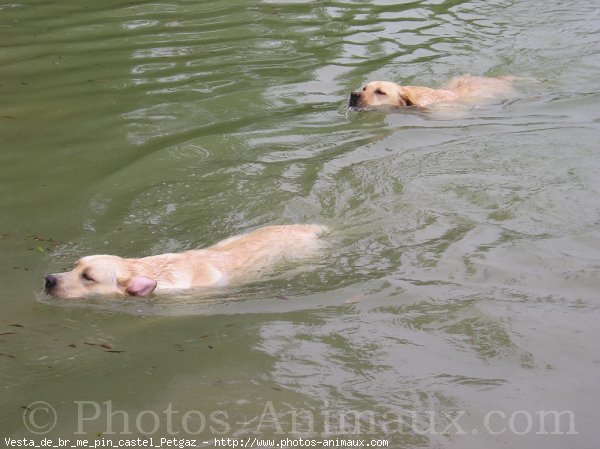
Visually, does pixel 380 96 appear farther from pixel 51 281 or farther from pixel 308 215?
pixel 51 281

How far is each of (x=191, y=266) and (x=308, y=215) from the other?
171 centimetres

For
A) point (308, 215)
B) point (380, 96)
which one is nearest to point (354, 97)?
point (380, 96)

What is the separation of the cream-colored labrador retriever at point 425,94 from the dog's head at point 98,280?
514 cm

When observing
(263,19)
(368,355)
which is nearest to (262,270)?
(368,355)

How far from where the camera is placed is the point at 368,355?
601cm

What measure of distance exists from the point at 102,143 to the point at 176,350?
4616mm

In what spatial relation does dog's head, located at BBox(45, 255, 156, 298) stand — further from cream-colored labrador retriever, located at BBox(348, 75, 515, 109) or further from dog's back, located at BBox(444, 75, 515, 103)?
dog's back, located at BBox(444, 75, 515, 103)

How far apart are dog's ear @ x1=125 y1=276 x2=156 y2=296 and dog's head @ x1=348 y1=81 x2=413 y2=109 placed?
5183 mm

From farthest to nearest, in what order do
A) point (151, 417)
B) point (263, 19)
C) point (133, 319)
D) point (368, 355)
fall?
point (263, 19) → point (133, 319) → point (368, 355) → point (151, 417)

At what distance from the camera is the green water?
5.43 metres

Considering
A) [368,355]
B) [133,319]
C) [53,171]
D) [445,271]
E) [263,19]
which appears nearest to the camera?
[368,355]

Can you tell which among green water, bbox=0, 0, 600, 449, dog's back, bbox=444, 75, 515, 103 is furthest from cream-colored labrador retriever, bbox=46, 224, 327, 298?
dog's back, bbox=444, 75, 515, 103

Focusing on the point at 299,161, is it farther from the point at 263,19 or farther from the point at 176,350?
the point at 263,19

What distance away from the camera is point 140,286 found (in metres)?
7.14
